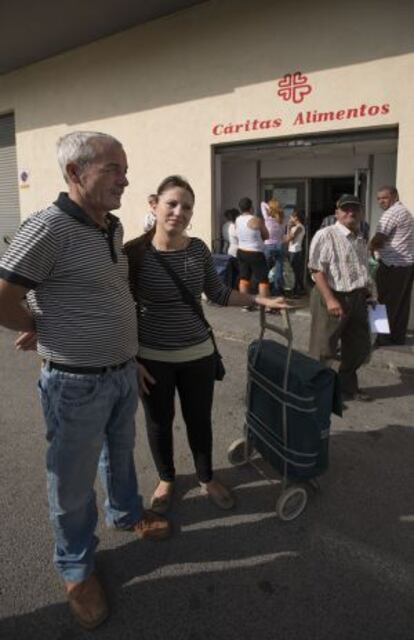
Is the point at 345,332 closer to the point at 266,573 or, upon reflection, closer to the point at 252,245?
the point at 266,573

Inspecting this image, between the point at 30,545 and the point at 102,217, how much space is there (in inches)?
69.6

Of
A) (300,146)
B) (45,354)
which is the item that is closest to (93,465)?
(45,354)

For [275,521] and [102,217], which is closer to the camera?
[102,217]

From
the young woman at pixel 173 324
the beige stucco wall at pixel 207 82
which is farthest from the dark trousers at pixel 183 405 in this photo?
the beige stucco wall at pixel 207 82

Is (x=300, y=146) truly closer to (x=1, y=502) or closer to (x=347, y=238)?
(x=347, y=238)

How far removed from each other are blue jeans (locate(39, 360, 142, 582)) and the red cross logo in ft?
20.2

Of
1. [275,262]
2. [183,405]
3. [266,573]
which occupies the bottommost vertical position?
[266,573]

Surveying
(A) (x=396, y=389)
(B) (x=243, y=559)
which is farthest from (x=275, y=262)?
(B) (x=243, y=559)

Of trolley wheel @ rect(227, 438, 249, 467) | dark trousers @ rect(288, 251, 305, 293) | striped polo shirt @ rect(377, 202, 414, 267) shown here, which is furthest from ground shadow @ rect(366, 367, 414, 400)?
dark trousers @ rect(288, 251, 305, 293)

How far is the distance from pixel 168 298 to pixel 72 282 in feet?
2.50

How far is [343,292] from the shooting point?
14.3 ft

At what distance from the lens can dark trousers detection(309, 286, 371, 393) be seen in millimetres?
4387

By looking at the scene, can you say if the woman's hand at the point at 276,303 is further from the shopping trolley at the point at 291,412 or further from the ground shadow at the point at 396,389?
the ground shadow at the point at 396,389

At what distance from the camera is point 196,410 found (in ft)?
9.38
